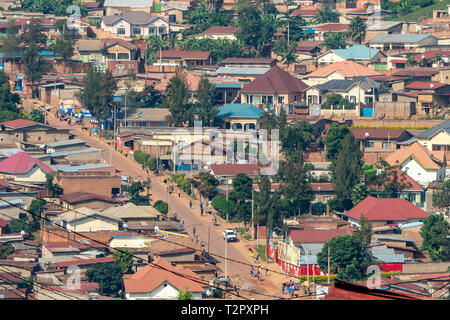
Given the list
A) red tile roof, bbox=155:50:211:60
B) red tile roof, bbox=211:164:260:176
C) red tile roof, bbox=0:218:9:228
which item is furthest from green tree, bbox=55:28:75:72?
red tile roof, bbox=0:218:9:228

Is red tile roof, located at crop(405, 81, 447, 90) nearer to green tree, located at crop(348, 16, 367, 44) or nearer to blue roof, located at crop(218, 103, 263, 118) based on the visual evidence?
blue roof, located at crop(218, 103, 263, 118)

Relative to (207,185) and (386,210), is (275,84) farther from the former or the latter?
(386,210)

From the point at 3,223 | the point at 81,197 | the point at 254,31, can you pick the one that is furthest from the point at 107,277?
the point at 254,31

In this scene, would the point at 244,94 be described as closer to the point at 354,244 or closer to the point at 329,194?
the point at 329,194

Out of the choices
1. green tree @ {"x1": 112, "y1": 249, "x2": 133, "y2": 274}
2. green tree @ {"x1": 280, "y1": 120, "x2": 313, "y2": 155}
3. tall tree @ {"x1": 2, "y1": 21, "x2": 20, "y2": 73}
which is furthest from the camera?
tall tree @ {"x1": 2, "y1": 21, "x2": 20, "y2": 73}

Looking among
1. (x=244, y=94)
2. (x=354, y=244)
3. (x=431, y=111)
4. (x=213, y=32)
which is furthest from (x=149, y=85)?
(x=354, y=244)

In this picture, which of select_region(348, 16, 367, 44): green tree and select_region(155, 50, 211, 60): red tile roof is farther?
select_region(348, 16, 367, 44): green tree

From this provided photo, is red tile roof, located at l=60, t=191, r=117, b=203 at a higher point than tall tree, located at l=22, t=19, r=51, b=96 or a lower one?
lower
